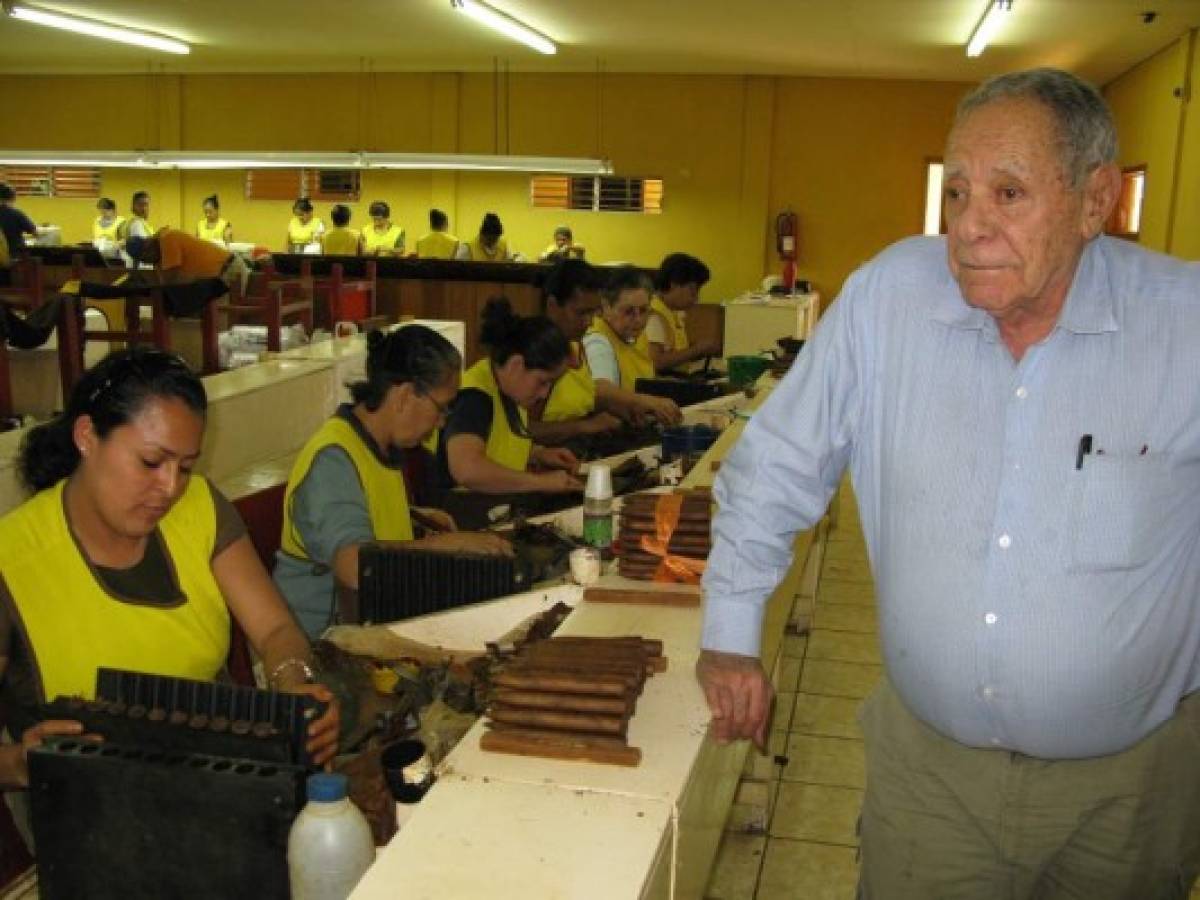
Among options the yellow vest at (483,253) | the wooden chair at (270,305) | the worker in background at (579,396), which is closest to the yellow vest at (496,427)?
the worker in background at (579,396)

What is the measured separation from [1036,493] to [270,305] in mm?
5892

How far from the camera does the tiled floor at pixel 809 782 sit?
3221 millimetres

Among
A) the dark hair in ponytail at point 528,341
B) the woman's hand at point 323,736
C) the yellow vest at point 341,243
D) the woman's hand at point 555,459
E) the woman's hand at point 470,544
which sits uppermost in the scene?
the yellow vest at point 341,243

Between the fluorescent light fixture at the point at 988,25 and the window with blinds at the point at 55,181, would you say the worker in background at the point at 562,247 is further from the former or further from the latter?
the window with blinds at the point at 55,181

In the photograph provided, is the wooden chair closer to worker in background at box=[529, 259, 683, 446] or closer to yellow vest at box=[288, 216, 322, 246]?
worker in background at box=[529, 259, 683, 446]

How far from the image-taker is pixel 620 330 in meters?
5.99

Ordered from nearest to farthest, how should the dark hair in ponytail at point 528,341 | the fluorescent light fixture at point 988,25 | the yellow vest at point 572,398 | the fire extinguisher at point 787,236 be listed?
the dark hair in ponytail at point 528,341
the yellow vest at point 572,398
the fluorescent light fixture at point 988,25
the fire extinguisher at point 787,236

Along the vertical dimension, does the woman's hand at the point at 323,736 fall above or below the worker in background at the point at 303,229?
below

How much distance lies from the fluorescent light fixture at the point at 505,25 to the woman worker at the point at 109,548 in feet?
24.0

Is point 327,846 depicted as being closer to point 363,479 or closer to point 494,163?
point 363,479

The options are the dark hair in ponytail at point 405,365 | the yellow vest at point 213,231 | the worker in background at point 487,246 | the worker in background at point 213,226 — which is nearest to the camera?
the dark hair in ponytail at point 405,365

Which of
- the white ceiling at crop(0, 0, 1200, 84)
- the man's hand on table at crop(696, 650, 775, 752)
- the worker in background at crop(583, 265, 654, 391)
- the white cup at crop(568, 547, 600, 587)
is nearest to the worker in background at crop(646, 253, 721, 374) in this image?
the worker in background at crop(583, 265, 654, 391)

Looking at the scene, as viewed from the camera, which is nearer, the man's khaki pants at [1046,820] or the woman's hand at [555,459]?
the man's khaki pants at [1046,820]

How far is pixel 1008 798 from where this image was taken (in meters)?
Result: 1.61
